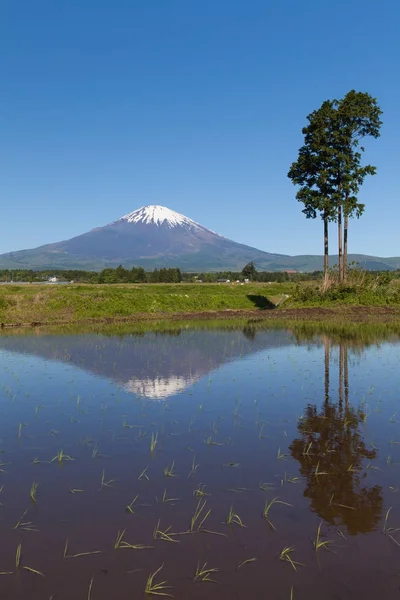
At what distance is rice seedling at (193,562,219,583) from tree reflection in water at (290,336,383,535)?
2.12m

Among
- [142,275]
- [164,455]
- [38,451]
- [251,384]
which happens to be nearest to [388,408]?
[251,384]

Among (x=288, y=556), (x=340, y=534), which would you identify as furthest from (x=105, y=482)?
(x=340, y=534)

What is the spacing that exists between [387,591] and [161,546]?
2.89m

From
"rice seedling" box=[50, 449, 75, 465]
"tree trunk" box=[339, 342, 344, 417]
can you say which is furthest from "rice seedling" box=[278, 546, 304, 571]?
"tree trunk" box=[339, 342, 344, 417]

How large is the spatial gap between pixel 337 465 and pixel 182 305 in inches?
1515

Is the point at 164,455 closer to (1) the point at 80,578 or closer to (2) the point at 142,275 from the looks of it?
(1) the point at 80,578

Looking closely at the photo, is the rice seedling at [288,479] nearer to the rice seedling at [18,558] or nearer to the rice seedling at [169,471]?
the rice seedling at [169,471]

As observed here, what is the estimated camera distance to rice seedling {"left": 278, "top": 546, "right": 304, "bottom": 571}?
242 inches

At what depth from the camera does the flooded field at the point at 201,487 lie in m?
5.97

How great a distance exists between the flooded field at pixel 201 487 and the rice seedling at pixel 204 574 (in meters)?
0.02

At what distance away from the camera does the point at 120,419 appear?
12.4m

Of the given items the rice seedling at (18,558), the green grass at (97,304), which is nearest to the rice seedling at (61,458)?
the rice seedling at (18,558)

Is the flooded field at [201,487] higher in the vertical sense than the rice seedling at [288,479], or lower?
lower

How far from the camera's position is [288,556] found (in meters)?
6.27
